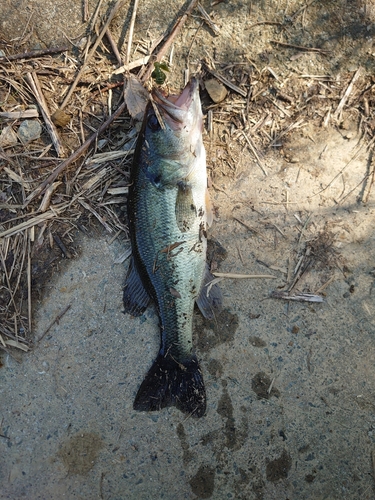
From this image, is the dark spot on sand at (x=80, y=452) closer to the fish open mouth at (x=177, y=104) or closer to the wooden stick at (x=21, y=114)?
the fish open mouth at (x=177, y=104)

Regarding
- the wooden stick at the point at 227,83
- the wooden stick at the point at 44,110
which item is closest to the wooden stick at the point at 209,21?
the wooden stick at the point at 227,83

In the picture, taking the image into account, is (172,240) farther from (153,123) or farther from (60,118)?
(60,118)

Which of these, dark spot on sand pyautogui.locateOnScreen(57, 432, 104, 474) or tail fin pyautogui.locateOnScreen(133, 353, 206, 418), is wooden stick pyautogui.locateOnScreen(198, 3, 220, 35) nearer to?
tail fin pyautogui.locateOnScreen(133, 353, 206, 418)

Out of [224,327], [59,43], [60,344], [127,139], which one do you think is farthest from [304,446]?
[59,43]

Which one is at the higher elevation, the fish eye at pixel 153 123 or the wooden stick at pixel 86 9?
the wooden stick at pixel 86 9

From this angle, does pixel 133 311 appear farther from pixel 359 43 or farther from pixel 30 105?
pixel 359 43

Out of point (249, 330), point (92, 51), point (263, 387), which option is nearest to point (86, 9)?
point (92, 51)

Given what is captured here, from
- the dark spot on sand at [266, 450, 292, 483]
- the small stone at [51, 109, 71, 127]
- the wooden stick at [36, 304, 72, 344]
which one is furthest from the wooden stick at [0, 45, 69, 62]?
the dark spot on sand at [266, 450, 292, 483]
